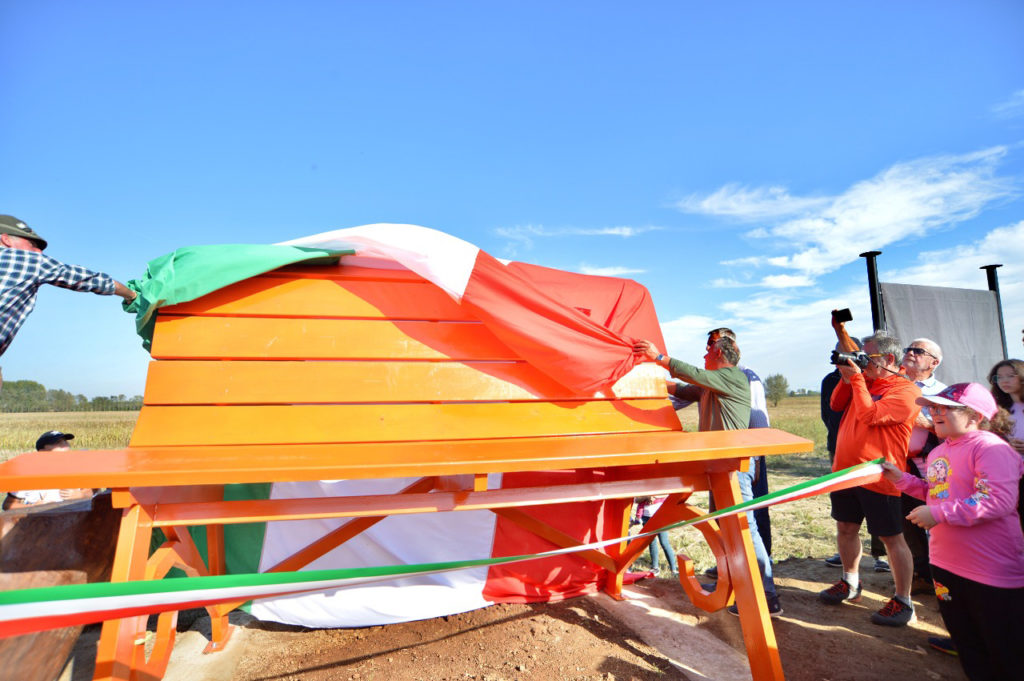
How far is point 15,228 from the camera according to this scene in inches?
109

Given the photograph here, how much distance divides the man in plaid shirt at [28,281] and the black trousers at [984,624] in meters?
4.30

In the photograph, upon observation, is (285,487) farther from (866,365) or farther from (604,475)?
(866,365)

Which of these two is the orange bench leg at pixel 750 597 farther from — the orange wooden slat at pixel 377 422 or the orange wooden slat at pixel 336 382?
the orange wooden slat at pixel 336 382

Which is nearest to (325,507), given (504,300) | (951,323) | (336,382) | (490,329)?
(336,382)

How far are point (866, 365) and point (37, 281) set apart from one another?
5.01 meters

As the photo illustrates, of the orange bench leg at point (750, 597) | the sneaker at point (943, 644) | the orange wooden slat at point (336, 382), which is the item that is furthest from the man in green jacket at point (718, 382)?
the sneaker at point (943, 644)

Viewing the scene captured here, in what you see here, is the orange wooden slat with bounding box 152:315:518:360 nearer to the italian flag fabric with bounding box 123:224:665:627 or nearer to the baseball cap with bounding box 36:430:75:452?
the italian flag fabric with bounding box 123:224:665:627

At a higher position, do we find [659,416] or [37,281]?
[37,281]

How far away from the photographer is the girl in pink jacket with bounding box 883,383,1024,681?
2422mm

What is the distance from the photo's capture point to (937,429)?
2.68 m

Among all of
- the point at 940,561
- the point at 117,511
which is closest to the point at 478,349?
the point at 117,511

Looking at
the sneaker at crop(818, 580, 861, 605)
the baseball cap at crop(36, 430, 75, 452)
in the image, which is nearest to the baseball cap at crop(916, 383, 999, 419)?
the sneaker at crop(818, 580, 861, 605)

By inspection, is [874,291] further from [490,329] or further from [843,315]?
[490,329]

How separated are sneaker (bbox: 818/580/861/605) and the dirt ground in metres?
0.07
